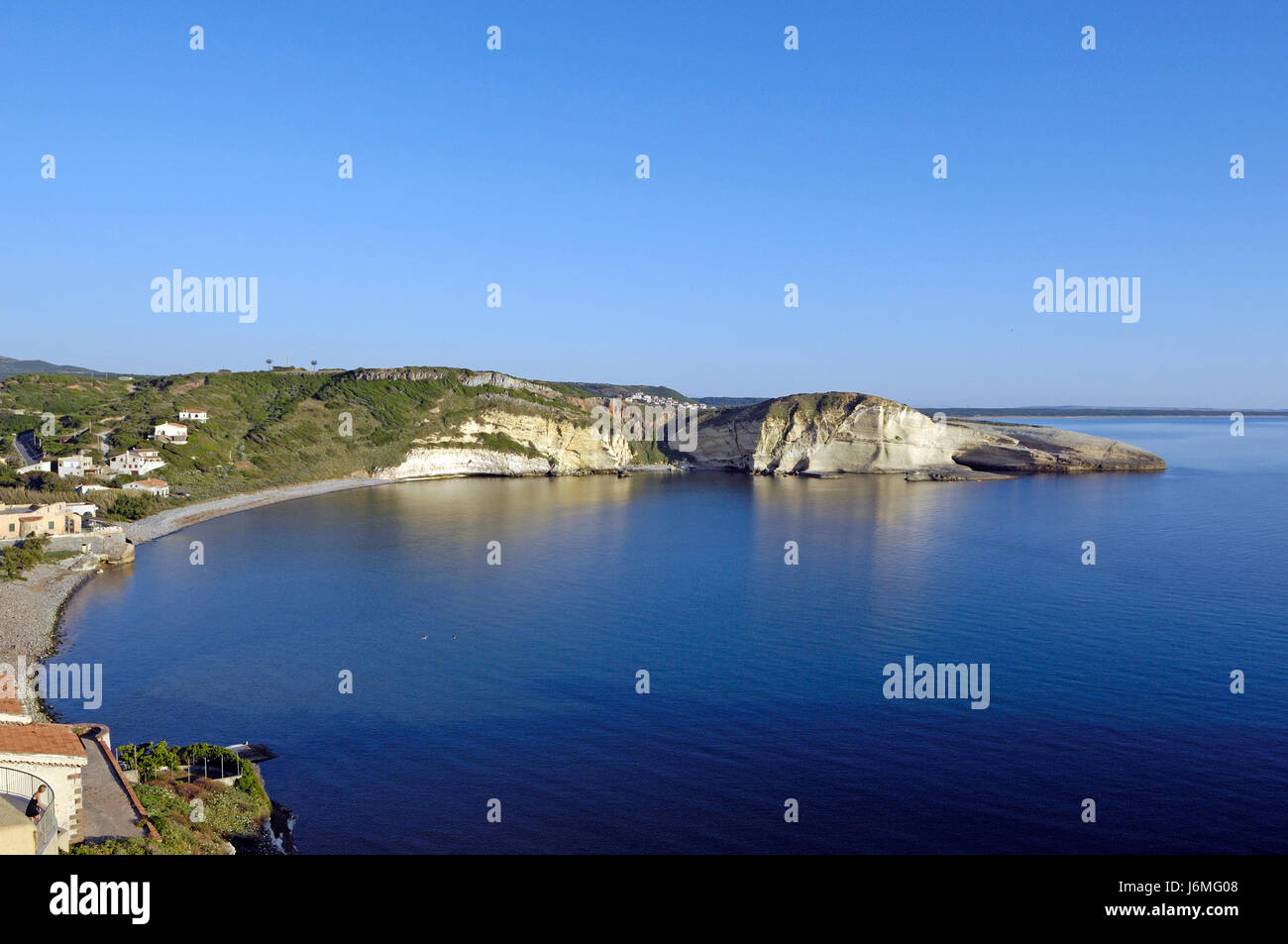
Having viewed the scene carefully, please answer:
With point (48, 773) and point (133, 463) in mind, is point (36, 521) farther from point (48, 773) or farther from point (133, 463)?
point (48, 773)

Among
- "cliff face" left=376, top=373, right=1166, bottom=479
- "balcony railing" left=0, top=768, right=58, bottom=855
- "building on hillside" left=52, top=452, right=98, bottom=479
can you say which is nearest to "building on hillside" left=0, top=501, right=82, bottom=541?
"building on hillside" left=52, top=452, right=98, bottom=479

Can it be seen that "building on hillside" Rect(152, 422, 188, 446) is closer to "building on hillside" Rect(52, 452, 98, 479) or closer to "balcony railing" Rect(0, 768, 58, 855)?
"building on hillside" Rect(52, 452, 98, 479)

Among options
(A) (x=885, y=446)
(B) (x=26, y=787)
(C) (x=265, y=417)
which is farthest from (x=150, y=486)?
(A) (x=885, y=446)

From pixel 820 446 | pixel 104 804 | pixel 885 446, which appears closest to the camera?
pixel 104 804

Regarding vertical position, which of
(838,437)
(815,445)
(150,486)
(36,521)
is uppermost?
(838,437)

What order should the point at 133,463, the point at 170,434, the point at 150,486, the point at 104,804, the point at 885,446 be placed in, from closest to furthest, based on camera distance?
the point at 104,804
the point at 150,486
the point at 133,463
the point at 170,434
the point at 885,446

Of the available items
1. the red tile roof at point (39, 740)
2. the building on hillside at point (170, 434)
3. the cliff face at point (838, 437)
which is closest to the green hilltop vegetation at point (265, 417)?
the building on hillside at point (170, 434)
